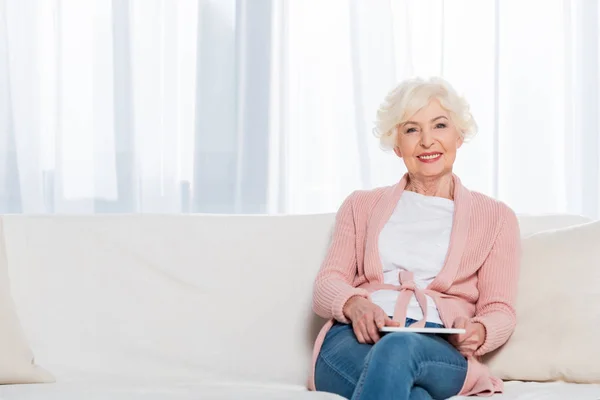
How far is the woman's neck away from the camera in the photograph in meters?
2.15

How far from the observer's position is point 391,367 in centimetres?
159

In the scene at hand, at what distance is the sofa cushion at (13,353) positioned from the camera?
79.1 inches

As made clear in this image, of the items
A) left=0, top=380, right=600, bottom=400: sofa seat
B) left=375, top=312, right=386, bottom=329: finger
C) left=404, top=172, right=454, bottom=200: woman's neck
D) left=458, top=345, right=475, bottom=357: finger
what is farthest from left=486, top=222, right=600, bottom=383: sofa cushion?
left=375, top=312, right=386, bottom=329: finger

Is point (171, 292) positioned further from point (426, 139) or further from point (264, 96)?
point (264, 96)

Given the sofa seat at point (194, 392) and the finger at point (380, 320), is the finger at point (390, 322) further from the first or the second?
the sofa seat at point (194, 392)

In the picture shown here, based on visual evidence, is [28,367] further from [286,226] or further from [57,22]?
[57,22]

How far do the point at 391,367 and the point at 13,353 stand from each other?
0.96 metres

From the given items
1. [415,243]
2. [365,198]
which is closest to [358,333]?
[415,243]

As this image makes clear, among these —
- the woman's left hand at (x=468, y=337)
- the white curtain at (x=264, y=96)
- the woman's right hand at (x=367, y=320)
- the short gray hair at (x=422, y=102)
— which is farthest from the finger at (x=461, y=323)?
the white curtain at (x=264, y=96)

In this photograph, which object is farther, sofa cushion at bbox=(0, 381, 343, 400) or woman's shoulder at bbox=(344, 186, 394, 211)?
woman's shoulder at bbox=(344, 186, 394, 211)

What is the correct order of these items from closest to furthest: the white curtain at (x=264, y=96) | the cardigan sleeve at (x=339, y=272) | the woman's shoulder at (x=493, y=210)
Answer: the cardigan sleeve at (x=339, y=272)
the woman's shoulder at (x=493, y=210)
the white curtain at (x=264, y=96)

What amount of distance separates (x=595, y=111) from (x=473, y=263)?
1.33 m

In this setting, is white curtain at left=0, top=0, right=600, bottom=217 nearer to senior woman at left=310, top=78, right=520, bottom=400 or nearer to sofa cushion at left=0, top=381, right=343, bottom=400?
senior woman at left=310, top=78, right=520, bottom=400

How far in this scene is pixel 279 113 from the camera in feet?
9.89
